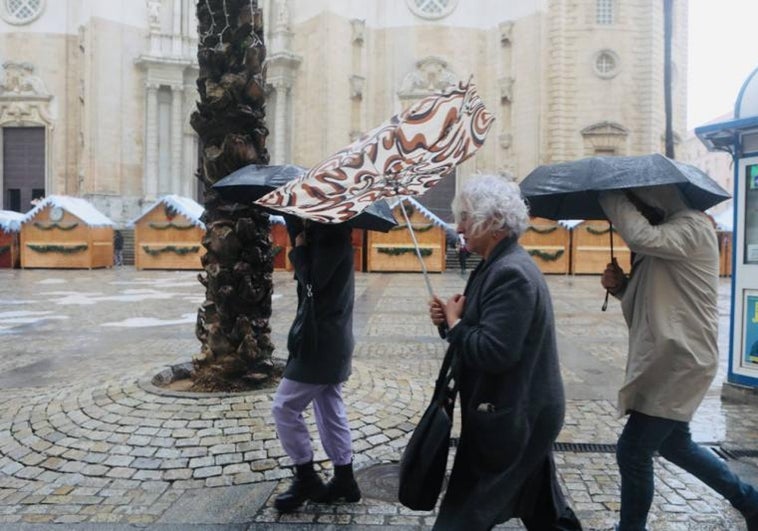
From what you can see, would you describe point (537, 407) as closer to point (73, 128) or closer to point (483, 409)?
point (483, 409)

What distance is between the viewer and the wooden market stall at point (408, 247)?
22.1 metres

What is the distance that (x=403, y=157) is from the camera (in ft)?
8.70

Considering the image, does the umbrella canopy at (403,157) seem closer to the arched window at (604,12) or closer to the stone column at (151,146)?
the arched window at (604,12)

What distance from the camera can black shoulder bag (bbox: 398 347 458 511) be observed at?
2.33 meters

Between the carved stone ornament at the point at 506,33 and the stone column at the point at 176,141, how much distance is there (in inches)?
688

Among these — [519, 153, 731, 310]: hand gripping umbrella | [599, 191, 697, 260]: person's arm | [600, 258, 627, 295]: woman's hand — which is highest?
[519, 153, 731, 310]: hand gripping umbrella

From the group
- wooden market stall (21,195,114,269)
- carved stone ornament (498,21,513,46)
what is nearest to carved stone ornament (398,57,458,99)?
carved stone ornament (498,21,513,46)

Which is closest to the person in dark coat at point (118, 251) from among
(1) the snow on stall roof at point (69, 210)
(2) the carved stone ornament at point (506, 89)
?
(1) the snow on stall roof at point (69, 210)

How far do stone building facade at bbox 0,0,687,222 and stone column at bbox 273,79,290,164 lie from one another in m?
0.08

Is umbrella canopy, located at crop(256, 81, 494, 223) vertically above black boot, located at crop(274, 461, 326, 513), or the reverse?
umbrella canopy, located at crop(256, 81, 494, 223)

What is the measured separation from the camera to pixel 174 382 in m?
5.92

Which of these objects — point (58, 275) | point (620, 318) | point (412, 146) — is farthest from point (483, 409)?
point (58, 275)

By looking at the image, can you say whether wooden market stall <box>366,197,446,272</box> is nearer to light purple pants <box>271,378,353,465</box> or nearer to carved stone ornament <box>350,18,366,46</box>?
carved stone ornament <box>350,18,366,46</box>

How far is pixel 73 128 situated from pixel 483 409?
38433mm
